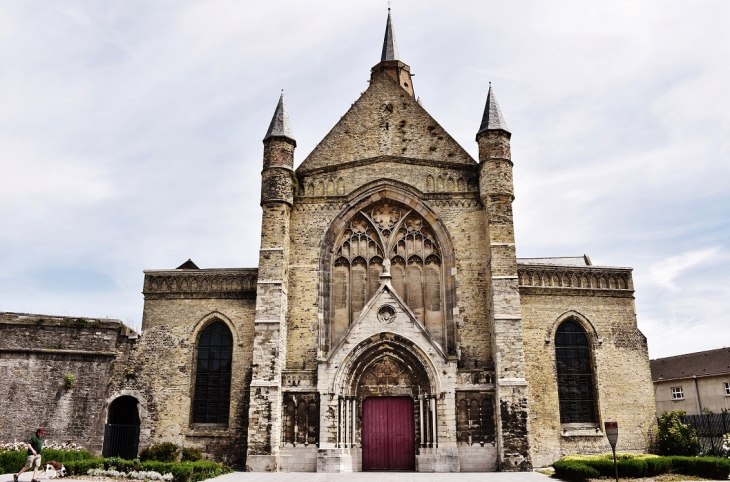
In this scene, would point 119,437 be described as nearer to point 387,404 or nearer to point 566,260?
point 387,404

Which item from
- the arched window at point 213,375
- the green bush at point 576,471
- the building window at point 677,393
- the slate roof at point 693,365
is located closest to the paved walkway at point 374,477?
the green bush at point 576,471

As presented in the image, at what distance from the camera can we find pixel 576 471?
16031 mm

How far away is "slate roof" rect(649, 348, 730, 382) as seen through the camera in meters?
37.7

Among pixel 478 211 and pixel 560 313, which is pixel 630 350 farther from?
pixel 478 211

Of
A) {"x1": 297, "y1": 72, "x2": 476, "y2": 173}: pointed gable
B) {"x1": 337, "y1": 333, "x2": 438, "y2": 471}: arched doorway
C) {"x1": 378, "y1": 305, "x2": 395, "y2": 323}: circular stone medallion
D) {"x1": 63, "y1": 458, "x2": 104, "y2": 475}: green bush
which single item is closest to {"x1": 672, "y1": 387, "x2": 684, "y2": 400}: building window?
{"x1": 297, "y1": 72, "x2": 476, "y2": 173}: pointed gable

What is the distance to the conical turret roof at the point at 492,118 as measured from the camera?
23.2m

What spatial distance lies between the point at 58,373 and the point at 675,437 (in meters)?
22.4

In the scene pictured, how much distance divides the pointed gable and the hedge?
11.7 metres

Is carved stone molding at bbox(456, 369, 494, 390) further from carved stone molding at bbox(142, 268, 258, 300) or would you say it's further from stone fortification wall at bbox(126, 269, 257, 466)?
carved stone molding at bbox(142, 268, 258, 300)

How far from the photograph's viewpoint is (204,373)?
22.9 m

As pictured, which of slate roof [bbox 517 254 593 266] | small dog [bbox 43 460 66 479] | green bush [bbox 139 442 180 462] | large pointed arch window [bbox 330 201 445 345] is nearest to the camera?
small dog [bbox 43 460 66 479]

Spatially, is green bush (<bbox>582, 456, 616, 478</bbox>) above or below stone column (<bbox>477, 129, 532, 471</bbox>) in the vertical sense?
below

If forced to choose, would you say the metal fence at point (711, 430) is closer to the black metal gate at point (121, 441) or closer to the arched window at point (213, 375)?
the arched window at point (213, 375)

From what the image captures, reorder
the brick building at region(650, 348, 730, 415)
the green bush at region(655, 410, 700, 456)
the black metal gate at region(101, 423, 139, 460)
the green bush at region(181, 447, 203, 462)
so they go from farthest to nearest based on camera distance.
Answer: the brick building at region(650, 348, 730, 415), the black metal gate at region(101, 423, 139, 460), the green bush at region(655, 410, 700, 456), the green bush at region(181, 447, 203, 462)
